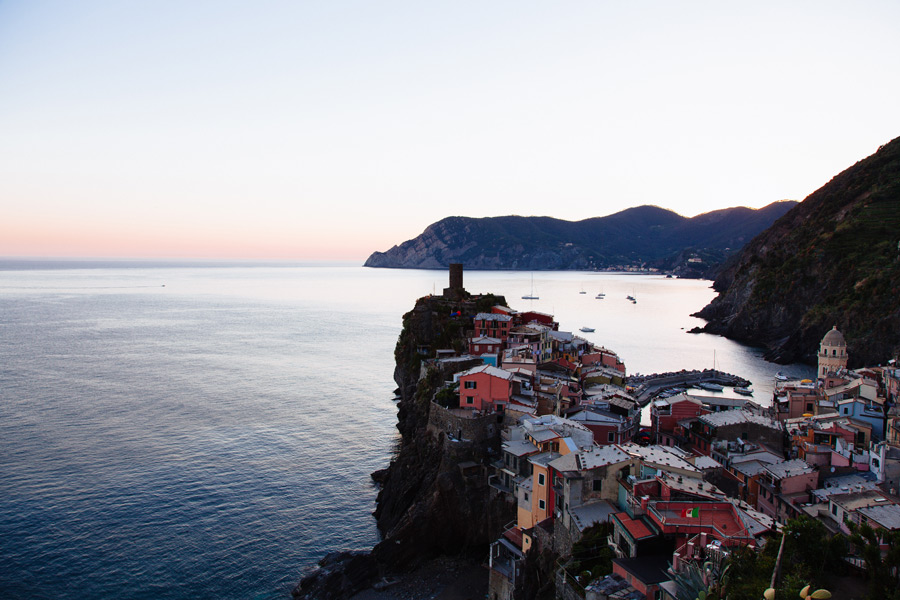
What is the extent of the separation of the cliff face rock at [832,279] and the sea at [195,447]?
6395 mm

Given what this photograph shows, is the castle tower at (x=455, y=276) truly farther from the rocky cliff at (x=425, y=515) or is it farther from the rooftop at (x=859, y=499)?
the rooftop at (x=859, y=499)

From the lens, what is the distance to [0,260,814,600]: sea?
73.8 feet

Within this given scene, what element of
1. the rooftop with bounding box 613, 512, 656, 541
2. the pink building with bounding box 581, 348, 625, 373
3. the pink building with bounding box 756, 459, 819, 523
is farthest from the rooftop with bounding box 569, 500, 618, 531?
the pink building with bounding box 581, 348, 625, 373

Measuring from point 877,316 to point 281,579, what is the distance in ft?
193

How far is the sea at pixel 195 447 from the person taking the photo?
2248 centimetres

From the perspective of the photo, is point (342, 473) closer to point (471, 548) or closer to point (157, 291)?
point (471, 548)

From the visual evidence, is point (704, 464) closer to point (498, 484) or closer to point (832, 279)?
point (498, 484)

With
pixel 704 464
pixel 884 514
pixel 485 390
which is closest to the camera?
pixel 884 514

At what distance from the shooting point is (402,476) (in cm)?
2783

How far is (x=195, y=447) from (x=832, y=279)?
→ 72.9m

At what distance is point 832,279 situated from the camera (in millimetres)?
68438

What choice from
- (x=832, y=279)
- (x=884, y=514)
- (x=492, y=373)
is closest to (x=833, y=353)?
(x=832, y=279)

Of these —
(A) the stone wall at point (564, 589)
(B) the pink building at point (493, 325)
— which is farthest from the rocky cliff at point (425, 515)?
(B) the pink building at point (493, 325)

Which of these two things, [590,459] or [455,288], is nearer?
[590,459]
